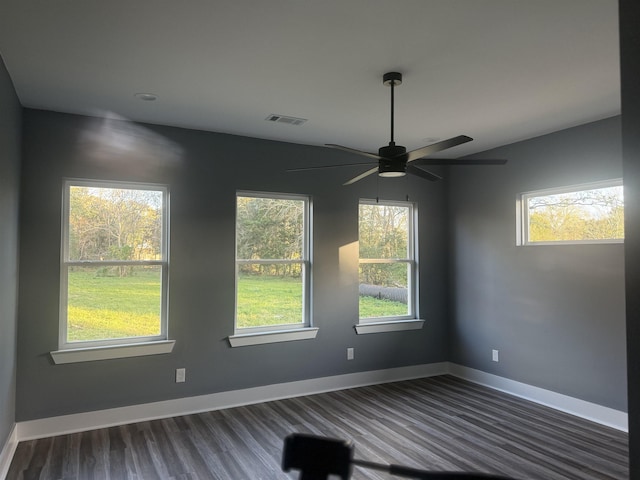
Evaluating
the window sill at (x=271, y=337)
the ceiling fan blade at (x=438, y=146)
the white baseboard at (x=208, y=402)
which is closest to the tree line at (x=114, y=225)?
the window sill at (x=271, y=337)

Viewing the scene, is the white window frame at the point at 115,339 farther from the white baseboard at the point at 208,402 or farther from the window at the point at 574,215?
the window at the point at 574,215

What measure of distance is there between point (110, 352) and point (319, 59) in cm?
295

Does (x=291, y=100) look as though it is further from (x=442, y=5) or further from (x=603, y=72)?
(x=603, y=72)

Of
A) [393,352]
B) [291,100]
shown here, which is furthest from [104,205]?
[393,352]

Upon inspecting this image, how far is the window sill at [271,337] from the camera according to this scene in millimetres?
4336

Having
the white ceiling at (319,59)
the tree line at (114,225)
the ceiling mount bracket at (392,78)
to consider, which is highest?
the white ceiling at (319,59)

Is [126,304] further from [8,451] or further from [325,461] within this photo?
[325,461]

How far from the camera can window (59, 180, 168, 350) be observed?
376 cm

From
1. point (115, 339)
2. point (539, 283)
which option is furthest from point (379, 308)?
point (115, 339)

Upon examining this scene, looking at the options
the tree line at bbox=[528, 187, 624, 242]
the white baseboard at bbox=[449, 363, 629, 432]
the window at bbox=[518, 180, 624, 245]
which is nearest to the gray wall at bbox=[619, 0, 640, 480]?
the window at bbox=[518, 180, 624, 245]

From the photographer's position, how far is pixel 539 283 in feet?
14.7

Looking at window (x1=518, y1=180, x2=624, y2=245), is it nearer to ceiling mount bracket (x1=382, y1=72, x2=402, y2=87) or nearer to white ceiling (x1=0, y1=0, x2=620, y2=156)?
white ceiling (x1=0, y1=0, x2=620, y2=156)

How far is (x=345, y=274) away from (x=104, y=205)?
8.40 ft

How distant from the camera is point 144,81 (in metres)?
3.06
